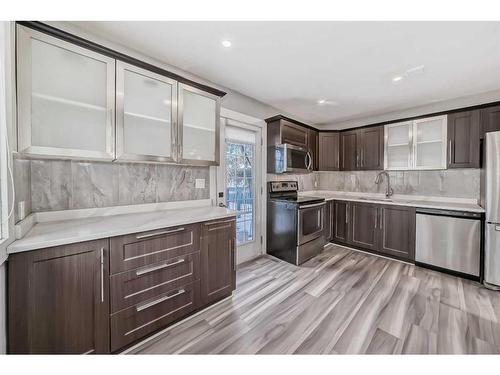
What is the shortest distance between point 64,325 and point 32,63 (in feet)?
5.42

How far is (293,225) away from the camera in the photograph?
3.03 meters

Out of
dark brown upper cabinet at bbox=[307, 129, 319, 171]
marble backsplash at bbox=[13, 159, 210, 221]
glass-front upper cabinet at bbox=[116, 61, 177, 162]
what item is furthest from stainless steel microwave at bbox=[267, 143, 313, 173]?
glass-front upper cabinet at bbox=[116, 61, 177, 162]

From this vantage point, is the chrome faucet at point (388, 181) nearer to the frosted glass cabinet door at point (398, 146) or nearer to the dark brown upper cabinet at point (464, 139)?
the frosted glass cabinet door at point (398, 146)

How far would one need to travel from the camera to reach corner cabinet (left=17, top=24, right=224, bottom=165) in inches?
53.0

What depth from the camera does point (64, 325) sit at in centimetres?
122

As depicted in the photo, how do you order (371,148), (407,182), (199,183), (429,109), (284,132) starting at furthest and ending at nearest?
(371,148), (407,182), (429,109), (284,132), (199,183)

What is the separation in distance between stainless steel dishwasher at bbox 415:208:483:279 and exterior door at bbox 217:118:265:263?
2324mm

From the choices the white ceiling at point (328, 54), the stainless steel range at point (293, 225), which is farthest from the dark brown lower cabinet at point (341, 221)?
the white ceiling at point (328, 54)

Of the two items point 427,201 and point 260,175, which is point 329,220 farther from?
point 260,175

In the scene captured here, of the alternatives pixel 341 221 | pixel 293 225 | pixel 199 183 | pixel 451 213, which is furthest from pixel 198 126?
pixel 451 213

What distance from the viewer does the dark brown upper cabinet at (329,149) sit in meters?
4.27

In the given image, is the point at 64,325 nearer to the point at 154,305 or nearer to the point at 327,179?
the point at 154,305

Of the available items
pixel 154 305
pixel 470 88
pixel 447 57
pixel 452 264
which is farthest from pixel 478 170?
pixel 154 305

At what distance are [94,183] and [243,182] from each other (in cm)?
189
